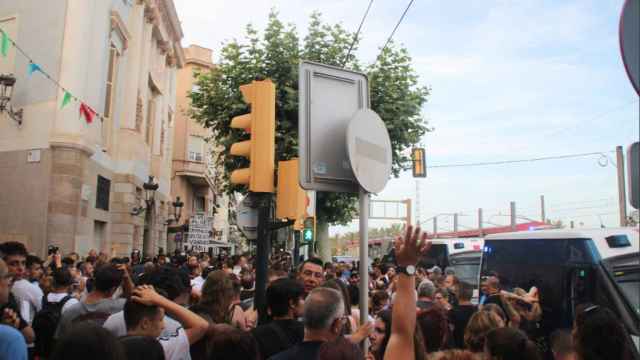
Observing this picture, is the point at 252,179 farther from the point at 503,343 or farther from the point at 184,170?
the point at 184,170

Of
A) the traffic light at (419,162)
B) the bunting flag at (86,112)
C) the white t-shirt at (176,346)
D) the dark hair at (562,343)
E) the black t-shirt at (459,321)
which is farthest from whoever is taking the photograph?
the traffic light at (419,162)

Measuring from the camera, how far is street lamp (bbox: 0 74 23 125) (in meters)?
15.4

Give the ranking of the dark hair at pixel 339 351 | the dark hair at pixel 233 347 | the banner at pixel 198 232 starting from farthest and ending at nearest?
the banner at pixel 198 232 → the dark hair at pixel 233 347 → the dark hair at pixel 339 351

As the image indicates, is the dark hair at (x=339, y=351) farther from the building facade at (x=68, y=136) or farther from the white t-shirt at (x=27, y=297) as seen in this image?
the building facade at (x=68, y=136)

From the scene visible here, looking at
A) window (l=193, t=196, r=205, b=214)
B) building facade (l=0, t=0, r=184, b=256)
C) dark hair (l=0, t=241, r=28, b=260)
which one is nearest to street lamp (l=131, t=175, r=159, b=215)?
building facade (l=0, t=0, r=184, b=256)

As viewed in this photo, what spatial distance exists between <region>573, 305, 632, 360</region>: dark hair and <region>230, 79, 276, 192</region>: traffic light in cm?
260

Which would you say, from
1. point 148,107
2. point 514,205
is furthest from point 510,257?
point 514,205

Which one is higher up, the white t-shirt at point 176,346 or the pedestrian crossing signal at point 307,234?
the pedestrian crossing signal at point 307,234

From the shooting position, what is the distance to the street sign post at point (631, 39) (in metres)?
1.98

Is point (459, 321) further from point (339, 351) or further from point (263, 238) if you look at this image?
point (339, 351)

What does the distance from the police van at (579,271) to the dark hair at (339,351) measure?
18.9ft

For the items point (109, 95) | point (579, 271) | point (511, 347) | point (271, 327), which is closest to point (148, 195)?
point (109, 95)

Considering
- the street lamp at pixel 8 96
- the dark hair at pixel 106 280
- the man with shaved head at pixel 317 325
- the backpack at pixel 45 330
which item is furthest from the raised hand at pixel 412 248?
the street lamp at pixel 8 96

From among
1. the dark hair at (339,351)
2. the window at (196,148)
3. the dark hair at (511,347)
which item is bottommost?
the dark hair at (511,347)
